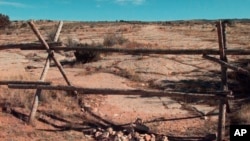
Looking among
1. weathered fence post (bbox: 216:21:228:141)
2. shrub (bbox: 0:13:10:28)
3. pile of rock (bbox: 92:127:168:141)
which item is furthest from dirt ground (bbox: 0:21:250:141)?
shrub (bbox: 0:13:10:28)

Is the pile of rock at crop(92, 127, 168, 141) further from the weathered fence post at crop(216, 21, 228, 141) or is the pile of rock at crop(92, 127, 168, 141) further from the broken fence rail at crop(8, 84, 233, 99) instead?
the weathered fence post at crop(216, 21, 228, 141)

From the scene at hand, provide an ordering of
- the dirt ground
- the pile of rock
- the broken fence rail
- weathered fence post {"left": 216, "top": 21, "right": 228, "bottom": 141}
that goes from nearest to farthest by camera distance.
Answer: weathered fence post {"left": 216, "top": 21, "right": 228, "bottom": 141}, the broken fence rail, the pile of rock, the dirt ground

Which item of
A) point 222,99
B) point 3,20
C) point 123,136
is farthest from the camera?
point 3,20

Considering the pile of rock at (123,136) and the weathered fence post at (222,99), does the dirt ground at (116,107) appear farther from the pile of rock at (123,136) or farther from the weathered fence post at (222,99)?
the weathered fence post at (222,99)

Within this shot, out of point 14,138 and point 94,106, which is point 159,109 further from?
point 14,138

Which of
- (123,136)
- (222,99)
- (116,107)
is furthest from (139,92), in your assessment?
(116,107)

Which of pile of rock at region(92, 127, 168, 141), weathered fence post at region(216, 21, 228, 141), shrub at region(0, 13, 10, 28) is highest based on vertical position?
shrub at region(0, 13, 10, 28)

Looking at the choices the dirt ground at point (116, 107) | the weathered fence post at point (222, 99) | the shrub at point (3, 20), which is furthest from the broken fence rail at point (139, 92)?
the shrub at point (3, 20)

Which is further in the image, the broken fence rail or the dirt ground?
the dirt ground

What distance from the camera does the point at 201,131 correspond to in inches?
309

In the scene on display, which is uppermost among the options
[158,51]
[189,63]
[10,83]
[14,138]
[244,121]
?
[189,63]

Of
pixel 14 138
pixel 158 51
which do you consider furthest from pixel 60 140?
pixel 158 51

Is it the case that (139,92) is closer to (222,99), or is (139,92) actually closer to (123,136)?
(123,136)

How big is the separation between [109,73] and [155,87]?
224 cm
